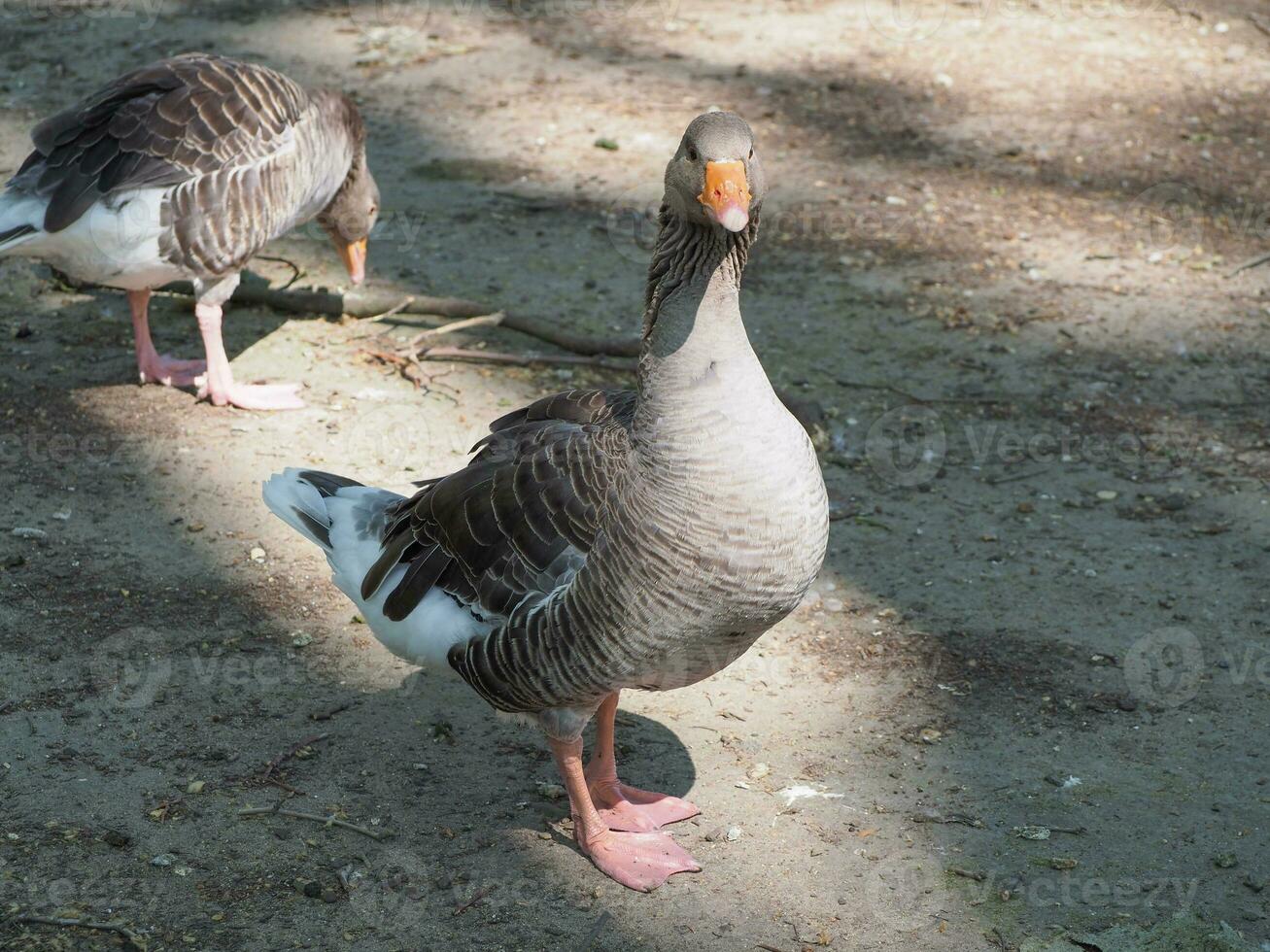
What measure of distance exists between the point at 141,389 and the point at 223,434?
0.65 m

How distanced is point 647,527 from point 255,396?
12.1ft

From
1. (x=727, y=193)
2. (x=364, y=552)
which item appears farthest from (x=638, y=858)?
(x=727, y=193)

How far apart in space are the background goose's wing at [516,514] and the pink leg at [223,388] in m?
2.56

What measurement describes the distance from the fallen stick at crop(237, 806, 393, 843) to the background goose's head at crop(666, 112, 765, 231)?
210 centimetres

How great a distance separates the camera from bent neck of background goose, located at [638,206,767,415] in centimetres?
366

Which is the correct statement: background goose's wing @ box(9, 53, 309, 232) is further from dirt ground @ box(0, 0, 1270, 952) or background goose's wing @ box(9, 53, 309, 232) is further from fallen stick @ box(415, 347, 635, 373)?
fallen stick @ box(415, 347, 635, 373)

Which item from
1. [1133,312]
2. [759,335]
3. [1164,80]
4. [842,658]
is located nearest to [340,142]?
[759,335]

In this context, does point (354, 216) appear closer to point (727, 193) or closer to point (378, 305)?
point (378, 305)

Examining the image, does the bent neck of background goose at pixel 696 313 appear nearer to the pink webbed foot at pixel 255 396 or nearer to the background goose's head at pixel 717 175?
the background goose's head at pixel 717 175

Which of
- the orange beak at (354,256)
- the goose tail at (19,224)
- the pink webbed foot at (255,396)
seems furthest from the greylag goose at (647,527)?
the orange beak at (354,256)

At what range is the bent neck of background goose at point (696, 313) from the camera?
3.66 meters

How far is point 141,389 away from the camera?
6.91 m

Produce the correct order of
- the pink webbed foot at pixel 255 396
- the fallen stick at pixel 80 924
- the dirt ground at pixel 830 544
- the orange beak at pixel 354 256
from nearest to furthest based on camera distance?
1. the fallen stick at pixel 80 924
2. the dirt ground at pixel 830 544
3. the pink webbed foot at pixel 255 396
4. the orange beak at pixel 354 256

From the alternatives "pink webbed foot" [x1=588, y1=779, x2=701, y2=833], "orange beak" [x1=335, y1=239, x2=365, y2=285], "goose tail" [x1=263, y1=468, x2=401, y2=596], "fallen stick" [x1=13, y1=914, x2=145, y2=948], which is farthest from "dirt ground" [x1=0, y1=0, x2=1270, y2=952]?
"goose tail" [x1=263, y1=468, x2=401, y2=596]
